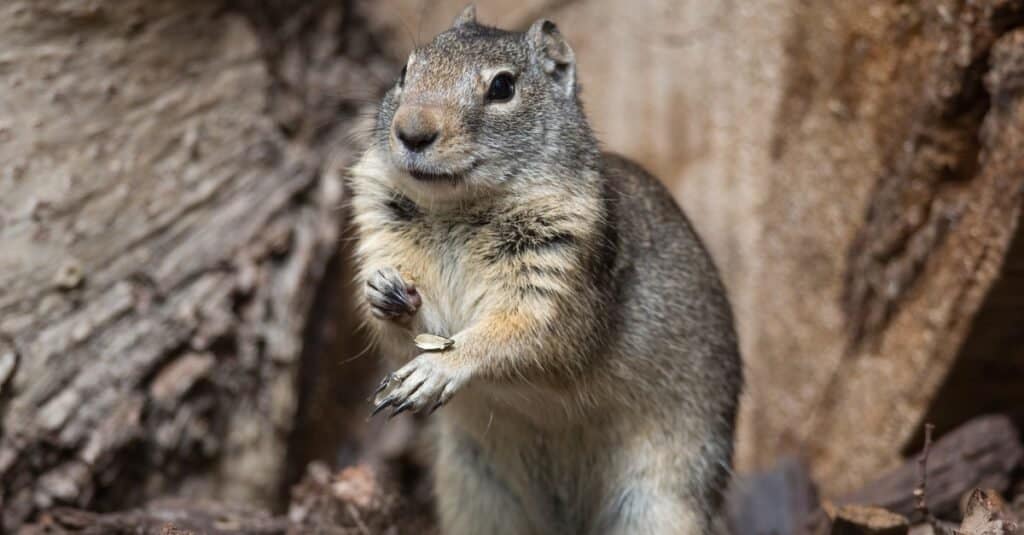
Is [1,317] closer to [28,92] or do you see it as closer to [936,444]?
[28,92]

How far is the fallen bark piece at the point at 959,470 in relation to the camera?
4.76m

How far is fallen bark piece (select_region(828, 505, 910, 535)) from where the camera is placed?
416cm

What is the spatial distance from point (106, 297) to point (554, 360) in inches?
95.2

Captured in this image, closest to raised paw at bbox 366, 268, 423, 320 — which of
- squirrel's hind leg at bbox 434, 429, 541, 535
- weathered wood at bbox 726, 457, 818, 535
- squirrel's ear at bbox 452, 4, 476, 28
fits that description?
squirrel's hind leg at bbox 434, 429, 541, 535

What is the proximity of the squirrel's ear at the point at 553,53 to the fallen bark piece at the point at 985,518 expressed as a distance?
6.64 ft

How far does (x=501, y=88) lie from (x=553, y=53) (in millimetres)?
416

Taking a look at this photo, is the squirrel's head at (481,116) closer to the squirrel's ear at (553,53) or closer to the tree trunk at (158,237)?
the squirrel's ear at (553,53)

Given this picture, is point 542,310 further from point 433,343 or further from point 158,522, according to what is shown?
point 158,522

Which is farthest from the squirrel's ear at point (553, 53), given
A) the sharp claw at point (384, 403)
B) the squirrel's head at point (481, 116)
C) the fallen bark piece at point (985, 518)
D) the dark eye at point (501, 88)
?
the fallen bark piece at point (985, 518)

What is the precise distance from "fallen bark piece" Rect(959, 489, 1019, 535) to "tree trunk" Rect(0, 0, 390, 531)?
11.3 ft

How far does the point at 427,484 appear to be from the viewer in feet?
23.0

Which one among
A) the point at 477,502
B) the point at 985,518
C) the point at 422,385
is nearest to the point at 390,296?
the point at 422,385

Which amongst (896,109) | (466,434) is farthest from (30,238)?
(896,109)

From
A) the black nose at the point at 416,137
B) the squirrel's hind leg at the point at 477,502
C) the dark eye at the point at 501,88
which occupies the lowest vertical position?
the squirrel's hind leg at the point at 477,502
